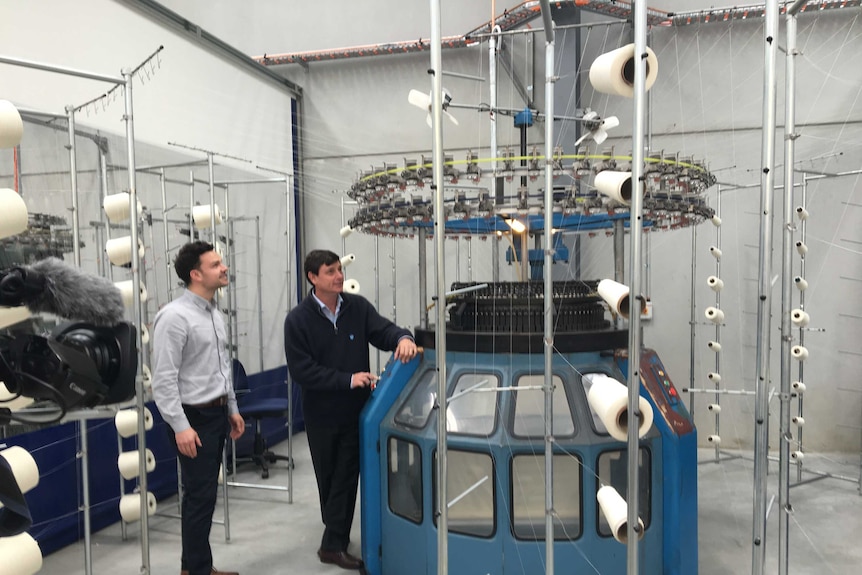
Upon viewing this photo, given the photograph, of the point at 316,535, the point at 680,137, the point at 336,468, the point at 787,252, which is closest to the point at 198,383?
the point at 336,468

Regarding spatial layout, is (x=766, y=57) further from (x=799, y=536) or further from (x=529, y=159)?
(x=799, y=536)

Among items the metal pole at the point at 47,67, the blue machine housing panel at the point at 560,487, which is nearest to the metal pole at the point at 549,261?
the blue machine housing panel at the point at 560,487

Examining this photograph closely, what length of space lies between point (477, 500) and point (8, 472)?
1768 millimetres

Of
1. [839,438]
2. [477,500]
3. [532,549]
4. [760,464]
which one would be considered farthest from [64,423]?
[839,438]

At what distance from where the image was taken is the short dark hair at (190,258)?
9.11 ft

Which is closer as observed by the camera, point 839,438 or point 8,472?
point 8,472

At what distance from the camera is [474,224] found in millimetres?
3109

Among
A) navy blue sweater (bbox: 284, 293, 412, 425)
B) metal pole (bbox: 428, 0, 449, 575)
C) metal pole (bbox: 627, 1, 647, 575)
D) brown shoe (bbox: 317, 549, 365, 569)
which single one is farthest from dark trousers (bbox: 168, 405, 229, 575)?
metal pole (bbox: 627, 1, 647, 575)

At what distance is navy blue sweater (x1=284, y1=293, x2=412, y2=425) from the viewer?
2979 mm

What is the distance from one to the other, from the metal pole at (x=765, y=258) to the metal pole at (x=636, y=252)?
48cm

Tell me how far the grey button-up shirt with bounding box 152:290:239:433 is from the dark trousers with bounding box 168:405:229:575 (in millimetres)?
110

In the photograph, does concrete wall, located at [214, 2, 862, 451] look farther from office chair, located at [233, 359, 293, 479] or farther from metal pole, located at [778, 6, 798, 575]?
metal pole, located at [778, 6, 798, 575]

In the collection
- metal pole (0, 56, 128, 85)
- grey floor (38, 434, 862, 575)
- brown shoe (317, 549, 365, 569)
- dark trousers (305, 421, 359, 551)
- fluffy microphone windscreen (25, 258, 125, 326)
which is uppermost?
metal pole (0, 56, 128, 85)

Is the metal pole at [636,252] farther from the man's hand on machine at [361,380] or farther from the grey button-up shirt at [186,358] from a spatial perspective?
the grey button-up shirt at [186,358]
